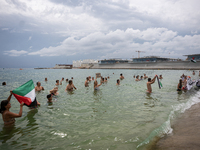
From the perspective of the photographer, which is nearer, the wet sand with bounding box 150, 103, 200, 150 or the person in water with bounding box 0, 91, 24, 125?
the wet sand with bounding box 150, 103, 200, 150

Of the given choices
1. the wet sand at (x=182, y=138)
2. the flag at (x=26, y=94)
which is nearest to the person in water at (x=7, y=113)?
the flag at (x=26, y=94)

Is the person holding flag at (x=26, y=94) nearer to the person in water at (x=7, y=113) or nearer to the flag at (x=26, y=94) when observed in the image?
the flag at (x=26, y=94)

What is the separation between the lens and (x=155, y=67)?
8931 centimetres

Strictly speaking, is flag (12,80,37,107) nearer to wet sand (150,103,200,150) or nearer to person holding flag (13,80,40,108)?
person holding flag (13,80,40,108)

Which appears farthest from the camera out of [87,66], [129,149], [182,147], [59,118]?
[87,66]

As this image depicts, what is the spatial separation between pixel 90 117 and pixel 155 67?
9183 cm

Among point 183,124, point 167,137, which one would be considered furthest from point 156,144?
point 183,124

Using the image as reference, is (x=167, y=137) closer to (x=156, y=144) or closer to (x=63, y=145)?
(x=156, y=144)

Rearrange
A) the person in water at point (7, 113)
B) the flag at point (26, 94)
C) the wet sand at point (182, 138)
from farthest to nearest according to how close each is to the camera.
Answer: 1. the flag at point (26, 94)
2. the person in water at point (7, 113)
3. the wet sand at point (182, 138)

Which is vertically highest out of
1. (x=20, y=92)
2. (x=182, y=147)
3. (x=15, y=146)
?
(x=20, y=92)

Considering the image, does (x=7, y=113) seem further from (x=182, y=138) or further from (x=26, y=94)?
(x=182, y=138)

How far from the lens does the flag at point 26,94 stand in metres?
5.62

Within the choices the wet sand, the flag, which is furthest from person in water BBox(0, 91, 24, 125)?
the wet sand

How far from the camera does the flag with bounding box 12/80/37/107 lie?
5.62m
